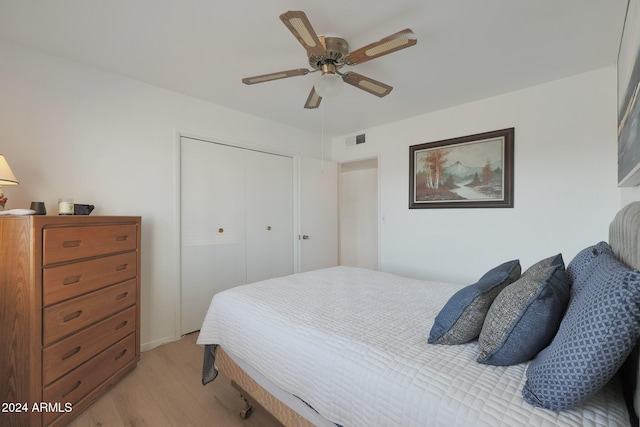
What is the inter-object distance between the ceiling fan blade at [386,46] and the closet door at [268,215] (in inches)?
78.9

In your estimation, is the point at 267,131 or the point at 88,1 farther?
the point at 267,131

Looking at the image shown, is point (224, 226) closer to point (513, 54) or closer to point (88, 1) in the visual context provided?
point (88, 1)

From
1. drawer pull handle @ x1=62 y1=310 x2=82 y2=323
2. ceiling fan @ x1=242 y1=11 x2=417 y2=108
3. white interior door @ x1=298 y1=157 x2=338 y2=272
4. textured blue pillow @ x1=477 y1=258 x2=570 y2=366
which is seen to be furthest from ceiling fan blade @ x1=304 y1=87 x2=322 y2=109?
drawer pull handle @ x1=62 y1=310 x2=82 y2=323

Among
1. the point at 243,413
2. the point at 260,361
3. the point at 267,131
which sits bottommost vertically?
the point at 243,413

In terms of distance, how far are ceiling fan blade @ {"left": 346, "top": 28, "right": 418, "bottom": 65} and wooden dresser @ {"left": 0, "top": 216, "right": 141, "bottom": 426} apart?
1.96 meters

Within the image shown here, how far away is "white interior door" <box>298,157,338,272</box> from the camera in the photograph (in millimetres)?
Answer: 3832

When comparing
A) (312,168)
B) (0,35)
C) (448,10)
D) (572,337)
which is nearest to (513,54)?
(448,10)

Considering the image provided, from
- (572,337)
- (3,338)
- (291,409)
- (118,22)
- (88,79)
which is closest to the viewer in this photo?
(572,337)

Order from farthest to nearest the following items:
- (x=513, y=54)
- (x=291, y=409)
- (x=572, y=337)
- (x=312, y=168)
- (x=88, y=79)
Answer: (x=312, y=168)
(x=88, y=79)
(x=513, y=54)
(x=291, y=409)
(x=572, y=337)

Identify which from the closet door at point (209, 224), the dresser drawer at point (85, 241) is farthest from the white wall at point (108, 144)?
the dresser drawer at point (85, 241)

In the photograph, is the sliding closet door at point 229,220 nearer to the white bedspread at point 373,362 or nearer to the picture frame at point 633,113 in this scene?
the white bedspread at point 373,362

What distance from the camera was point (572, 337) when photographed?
72 cm

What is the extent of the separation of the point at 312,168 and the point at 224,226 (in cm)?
153

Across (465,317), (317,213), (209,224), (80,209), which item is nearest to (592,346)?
(465,317)
